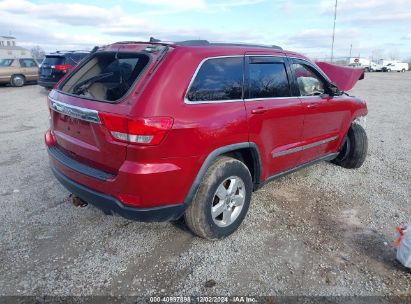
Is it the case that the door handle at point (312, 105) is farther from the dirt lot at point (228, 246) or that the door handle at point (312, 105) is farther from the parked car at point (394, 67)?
the parked car at point (394, 67)

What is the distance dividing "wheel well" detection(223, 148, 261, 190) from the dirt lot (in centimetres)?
51

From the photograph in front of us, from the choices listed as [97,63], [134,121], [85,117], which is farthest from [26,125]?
[134,121]

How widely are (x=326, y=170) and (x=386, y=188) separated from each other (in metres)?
0.88

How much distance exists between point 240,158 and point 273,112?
570mm

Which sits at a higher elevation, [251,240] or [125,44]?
[125,44]

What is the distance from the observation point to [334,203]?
165 inches

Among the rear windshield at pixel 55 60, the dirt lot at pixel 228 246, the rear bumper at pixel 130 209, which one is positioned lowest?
the dirt lot at pixel 228 246

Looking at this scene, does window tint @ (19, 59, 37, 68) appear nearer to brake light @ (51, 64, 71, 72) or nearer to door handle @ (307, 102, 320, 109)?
brake light @ (51, 64, 71, 72)

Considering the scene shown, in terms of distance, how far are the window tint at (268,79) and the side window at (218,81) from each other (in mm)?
180

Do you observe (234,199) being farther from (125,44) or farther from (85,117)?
(125,44)

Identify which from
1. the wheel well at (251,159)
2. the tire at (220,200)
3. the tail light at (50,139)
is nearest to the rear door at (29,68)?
the tail light at (50,139)

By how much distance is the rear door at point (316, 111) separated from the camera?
13.3ft

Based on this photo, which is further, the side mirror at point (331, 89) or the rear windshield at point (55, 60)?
the rear windshield at point (55, 60)

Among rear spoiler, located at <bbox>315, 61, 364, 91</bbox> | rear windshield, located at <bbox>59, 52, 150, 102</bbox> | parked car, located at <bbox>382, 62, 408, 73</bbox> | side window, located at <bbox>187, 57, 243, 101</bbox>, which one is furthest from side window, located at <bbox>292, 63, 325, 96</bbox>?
parked car, located at <bbox>382, 62, 408, 73</bbox>
